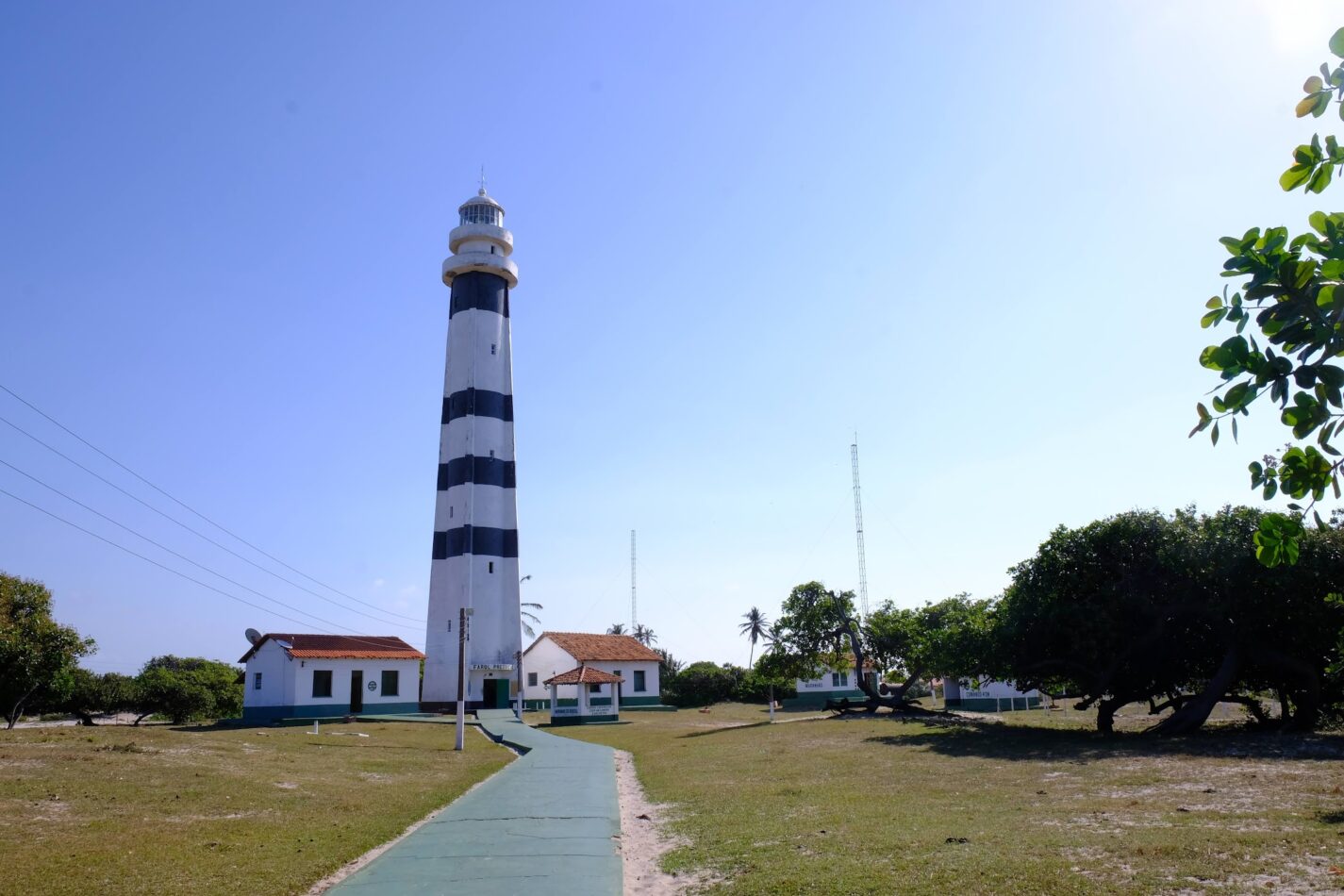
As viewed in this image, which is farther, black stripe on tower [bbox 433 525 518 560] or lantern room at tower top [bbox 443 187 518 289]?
lantern room at tower top [bbox 443 187 518 289]

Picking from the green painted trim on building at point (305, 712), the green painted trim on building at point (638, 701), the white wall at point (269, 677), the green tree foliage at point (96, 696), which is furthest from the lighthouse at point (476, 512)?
the green tree foliage at point (96, 696)

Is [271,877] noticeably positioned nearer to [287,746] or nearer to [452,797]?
[452,797]

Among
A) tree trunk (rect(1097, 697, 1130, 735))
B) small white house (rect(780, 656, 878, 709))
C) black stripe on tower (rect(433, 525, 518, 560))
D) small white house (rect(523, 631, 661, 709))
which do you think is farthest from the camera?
small white house (rect(780, 656, 878, 709))

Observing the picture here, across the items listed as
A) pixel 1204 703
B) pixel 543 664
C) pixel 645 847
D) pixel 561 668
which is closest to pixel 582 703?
pixel 561 668

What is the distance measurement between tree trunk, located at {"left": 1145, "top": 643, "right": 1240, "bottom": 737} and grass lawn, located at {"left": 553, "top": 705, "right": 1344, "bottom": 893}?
947 millimetres

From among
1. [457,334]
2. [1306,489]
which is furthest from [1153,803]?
[457,334]

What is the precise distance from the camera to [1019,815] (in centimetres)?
1259

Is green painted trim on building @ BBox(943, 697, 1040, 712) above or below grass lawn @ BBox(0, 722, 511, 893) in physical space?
Answer: below

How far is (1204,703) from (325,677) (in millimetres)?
39469

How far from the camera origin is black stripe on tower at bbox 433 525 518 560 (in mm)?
48562

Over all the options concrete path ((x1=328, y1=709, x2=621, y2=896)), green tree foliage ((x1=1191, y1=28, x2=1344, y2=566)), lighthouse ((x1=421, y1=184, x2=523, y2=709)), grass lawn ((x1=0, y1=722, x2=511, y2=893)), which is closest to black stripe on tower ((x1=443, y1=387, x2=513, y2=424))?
lighthouse ((x1=421, y1=184, x2=523, y2=709))

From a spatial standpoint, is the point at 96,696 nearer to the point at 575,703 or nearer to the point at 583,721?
the point at 583,721

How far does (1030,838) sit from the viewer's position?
1058 centimetres

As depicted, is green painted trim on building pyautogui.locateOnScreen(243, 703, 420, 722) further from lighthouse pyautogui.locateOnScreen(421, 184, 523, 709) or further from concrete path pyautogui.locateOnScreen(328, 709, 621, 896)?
concrete path pyautogui.locateOnScreen(328, 709, 621, 896)
